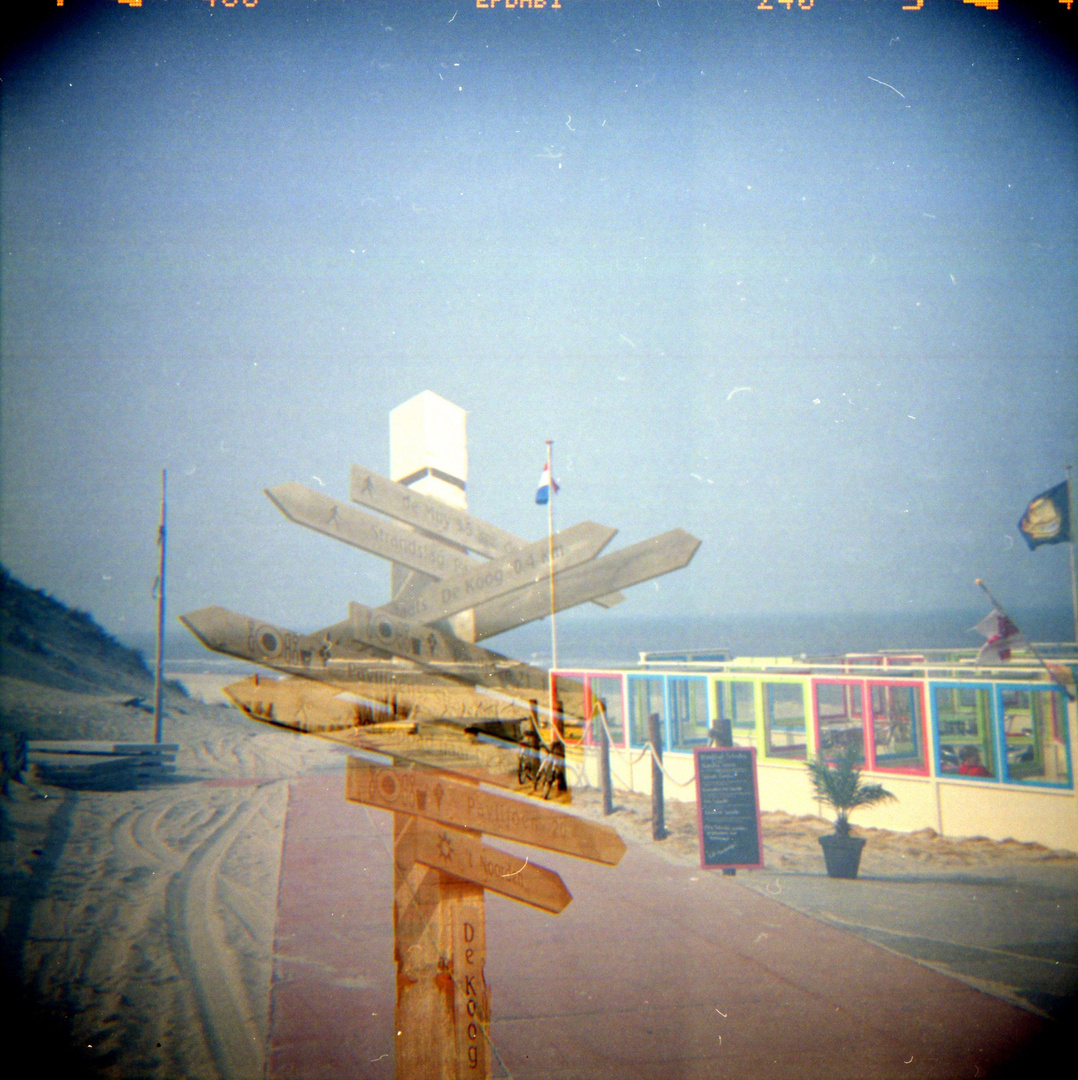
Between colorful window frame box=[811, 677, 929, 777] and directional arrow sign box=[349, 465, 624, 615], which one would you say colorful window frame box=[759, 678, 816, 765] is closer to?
colorful window frame box=[811, 677, 929, 777]

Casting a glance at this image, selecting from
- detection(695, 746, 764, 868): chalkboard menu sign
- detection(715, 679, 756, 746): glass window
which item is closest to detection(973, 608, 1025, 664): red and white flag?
detection(715, 679, 756, 746): glass window

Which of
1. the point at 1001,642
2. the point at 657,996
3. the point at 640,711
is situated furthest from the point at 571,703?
the point at 640,711

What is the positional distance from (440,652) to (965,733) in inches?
463

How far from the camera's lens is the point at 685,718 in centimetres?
1373

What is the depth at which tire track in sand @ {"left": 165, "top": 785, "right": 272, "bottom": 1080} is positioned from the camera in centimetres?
423

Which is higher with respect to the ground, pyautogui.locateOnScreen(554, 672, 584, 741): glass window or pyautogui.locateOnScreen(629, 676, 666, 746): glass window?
pyautogui.locateOnScreen(554, 672, 584, 741): glass window

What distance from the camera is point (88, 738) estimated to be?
14602 millimetres

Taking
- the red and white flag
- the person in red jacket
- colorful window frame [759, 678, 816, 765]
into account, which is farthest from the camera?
colorful window frame [759, 678, 816, 765]

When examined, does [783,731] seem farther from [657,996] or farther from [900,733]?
[657,996]

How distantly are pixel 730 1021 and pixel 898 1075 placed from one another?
3.02ft

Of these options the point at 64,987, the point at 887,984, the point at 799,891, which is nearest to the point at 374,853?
the point at 64,987

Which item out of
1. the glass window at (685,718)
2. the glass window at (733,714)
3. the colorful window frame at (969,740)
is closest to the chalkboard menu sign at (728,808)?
the glass window at (733,714)

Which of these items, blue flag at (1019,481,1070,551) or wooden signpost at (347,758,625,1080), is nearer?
wooden signpost at (347,758,625,1080)

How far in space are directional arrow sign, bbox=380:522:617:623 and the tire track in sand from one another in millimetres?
3634
